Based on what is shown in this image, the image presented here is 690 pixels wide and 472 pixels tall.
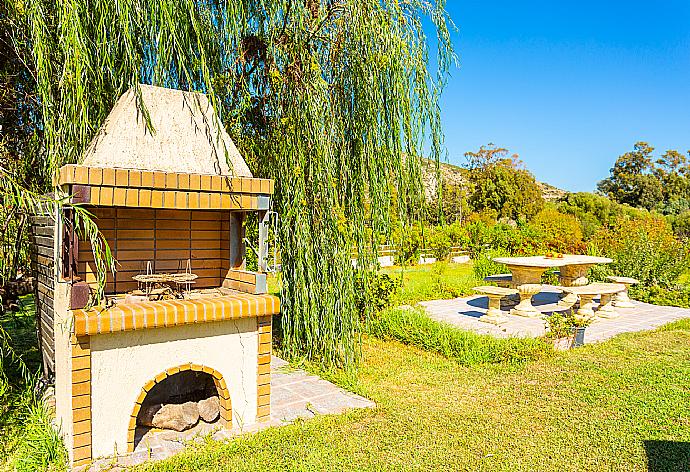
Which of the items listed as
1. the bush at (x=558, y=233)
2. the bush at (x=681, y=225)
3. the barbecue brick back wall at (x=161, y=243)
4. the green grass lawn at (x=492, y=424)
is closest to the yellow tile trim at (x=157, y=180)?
the barbecue brick back wall at (x=161, y=243)

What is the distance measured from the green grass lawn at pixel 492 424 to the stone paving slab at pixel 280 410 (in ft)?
0.52

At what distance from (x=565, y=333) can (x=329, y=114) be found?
4534mm

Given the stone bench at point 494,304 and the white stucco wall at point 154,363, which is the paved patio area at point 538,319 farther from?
the white stucco wall at point 154,363

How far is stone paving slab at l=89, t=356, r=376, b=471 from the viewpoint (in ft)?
12.3

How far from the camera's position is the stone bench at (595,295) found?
9.36m

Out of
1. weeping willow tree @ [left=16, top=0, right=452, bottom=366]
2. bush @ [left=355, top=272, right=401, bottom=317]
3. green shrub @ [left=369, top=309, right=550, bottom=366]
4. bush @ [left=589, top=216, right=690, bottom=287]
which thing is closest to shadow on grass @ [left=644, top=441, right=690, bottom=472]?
green shrub @ [left=369, top=309, right=550, bottom=366]

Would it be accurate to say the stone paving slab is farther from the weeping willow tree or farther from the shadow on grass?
the shadow on grass

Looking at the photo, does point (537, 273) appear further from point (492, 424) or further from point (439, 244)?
point (439, 244)

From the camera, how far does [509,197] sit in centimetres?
3331

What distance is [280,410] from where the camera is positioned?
15.3ft

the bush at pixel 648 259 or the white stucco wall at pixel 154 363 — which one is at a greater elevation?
the bush at pixel 648 259

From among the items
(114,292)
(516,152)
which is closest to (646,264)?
(114,292)

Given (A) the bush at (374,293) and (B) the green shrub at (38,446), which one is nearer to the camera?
(B) the green shrub at (38,446)

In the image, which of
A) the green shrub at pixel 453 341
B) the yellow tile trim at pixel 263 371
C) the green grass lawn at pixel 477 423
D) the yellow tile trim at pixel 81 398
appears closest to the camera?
the yellow tile trim at pixel 81 398
